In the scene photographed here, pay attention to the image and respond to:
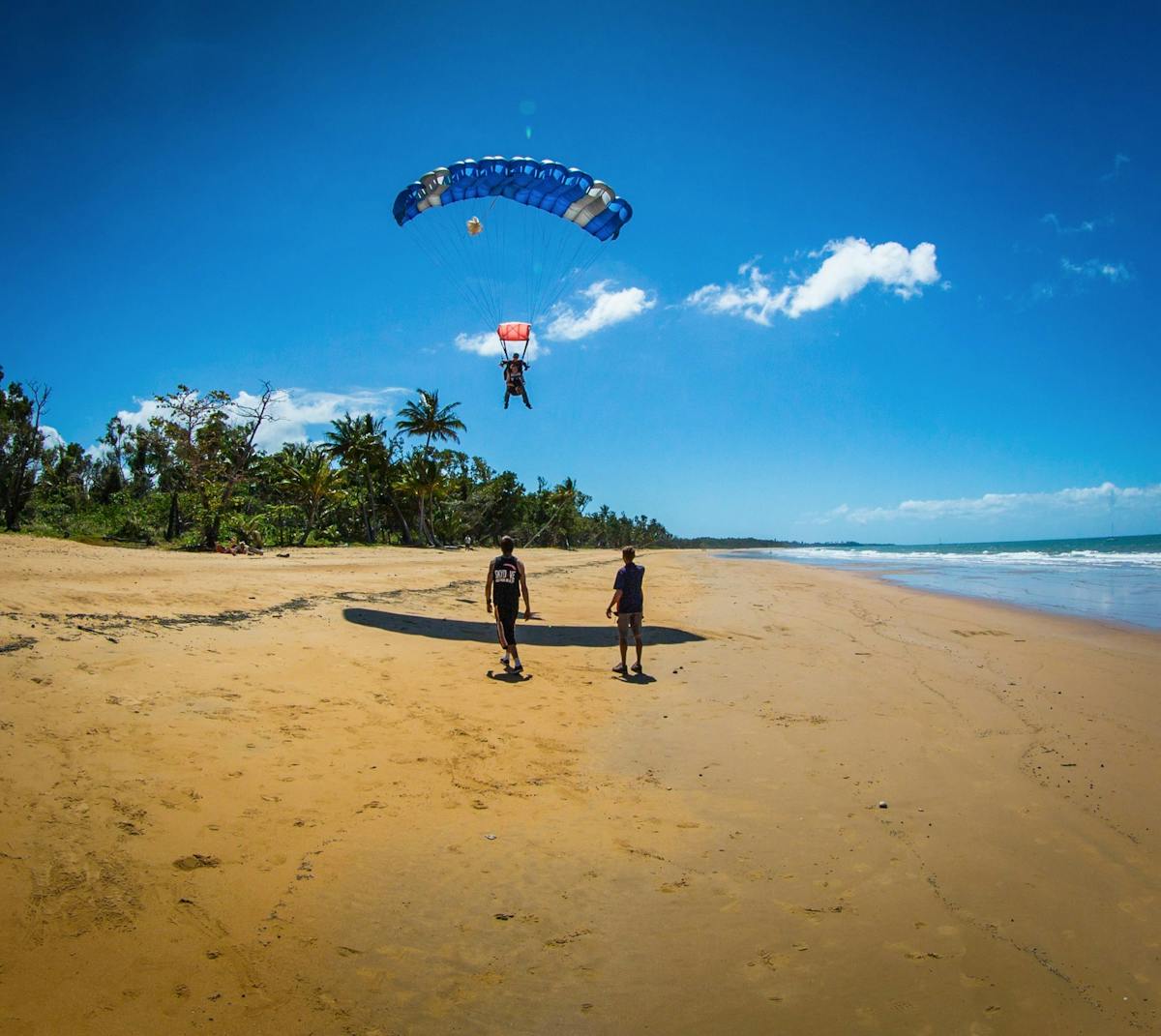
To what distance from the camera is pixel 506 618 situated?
8.13m

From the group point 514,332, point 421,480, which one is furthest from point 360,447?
point 514,332

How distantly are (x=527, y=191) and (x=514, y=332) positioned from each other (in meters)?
3.27

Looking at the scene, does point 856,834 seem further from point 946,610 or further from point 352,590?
point 946,610

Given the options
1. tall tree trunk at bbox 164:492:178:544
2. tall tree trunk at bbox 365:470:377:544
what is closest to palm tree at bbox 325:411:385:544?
tall tree trunk at bbox 365:470:377:544

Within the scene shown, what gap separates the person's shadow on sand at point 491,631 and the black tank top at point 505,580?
5.48 ft

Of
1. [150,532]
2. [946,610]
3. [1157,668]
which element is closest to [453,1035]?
[1157,668]

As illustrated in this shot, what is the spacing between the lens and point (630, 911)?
327cm

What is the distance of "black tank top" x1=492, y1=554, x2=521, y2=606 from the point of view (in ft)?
26.9

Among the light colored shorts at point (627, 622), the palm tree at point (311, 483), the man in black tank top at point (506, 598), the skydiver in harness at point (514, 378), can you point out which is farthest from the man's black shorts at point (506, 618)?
the palm tree at point (311, 483)

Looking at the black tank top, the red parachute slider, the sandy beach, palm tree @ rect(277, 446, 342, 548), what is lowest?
the sandy beach

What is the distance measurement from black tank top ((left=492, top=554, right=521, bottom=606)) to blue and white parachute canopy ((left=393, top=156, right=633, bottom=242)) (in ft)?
31.8

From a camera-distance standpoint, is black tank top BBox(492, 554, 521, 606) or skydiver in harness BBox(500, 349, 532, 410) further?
skydiver in harness BBox(500, 349, 532, 410)

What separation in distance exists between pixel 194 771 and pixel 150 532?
26462 mm

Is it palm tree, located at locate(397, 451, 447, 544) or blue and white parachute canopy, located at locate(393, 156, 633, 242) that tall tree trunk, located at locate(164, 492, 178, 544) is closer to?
palm tree, located at locate(397, 451, 447, 544)
